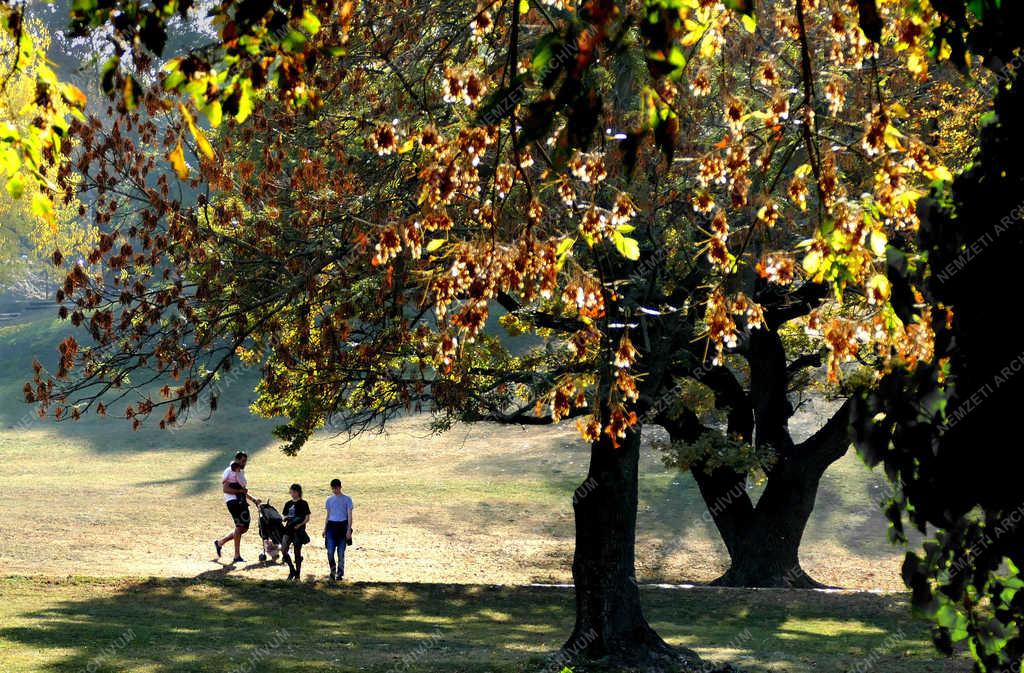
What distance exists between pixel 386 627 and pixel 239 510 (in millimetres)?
5447

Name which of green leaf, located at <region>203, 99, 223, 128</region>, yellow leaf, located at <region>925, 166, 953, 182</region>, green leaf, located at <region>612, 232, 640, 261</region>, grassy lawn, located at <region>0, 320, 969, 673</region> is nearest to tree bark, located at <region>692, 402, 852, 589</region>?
grassy lawn, located at <region>0, 320, 969, 673</region>

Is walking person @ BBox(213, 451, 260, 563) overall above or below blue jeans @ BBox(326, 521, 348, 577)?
above

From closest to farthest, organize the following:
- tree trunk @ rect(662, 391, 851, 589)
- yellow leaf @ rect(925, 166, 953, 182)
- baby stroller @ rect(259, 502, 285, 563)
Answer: yellow leaf @ rect(925, 166, 953, 182) < baby stroller @ rect(259, 502, 285, 563) < tree trunk @ rect(662, 391, 851, 589)

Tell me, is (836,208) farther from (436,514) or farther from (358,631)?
(436,514)

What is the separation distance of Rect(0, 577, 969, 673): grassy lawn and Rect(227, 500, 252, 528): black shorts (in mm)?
1889

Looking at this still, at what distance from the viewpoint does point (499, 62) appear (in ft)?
37.3

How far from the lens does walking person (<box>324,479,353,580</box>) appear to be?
2088 centimetres

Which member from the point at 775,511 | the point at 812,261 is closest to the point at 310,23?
the point at 812,261

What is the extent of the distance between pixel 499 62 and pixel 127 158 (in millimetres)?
4054

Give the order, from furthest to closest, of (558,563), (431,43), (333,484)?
(558,563) < (333,484) < (431,43)

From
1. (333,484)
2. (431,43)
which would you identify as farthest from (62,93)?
(333,484)

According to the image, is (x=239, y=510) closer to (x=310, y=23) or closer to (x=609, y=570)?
(x=609, y=570)

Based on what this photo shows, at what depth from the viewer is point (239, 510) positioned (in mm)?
21719

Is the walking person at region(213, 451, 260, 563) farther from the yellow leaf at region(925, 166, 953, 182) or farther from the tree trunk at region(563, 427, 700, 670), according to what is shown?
the yellow leaf at region(925, 166, 953, 182)
